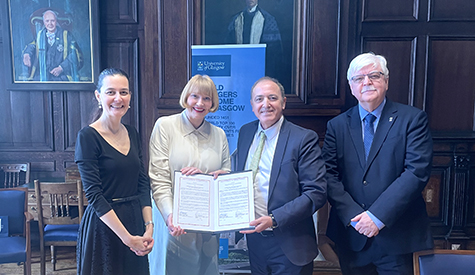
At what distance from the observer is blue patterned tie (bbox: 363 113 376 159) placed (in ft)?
5.46

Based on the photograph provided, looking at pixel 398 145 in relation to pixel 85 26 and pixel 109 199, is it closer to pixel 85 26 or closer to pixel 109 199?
pixel 109 199

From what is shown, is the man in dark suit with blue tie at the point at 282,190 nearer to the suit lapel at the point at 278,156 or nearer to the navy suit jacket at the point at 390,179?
the suit lapel at the point at 278,156

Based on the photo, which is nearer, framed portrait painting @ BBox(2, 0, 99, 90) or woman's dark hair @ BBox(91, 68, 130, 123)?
woman's dark hair @ BBox(91, 68, 130, 123)

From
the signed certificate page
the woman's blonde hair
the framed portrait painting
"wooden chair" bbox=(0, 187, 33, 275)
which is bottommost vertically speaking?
"wooden chair" bbox=(0, 187, 33, 275)

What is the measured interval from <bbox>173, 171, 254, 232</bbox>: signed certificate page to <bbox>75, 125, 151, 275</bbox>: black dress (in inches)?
9.8

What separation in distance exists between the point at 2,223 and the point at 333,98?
10.6 ft

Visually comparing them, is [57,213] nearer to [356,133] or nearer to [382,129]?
[356,133]

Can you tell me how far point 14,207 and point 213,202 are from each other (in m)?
1.98

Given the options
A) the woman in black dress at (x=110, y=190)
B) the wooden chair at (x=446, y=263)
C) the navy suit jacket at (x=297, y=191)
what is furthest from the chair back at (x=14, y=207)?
the wooden chair at (x=446, y=263)

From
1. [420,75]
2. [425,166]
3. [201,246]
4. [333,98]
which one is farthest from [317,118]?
[201,246]

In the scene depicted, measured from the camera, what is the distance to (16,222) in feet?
8.30

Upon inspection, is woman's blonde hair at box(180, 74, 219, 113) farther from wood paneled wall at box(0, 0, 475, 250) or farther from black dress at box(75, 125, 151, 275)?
wood paneled wall at box(0, 0, 475, 250)

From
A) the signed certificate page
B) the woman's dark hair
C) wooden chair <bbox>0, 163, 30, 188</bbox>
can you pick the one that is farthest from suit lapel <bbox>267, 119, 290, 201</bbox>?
wooden chair <bbox>0, 163, 30, 188</bbox>

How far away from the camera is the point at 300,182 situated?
160 centimetres
